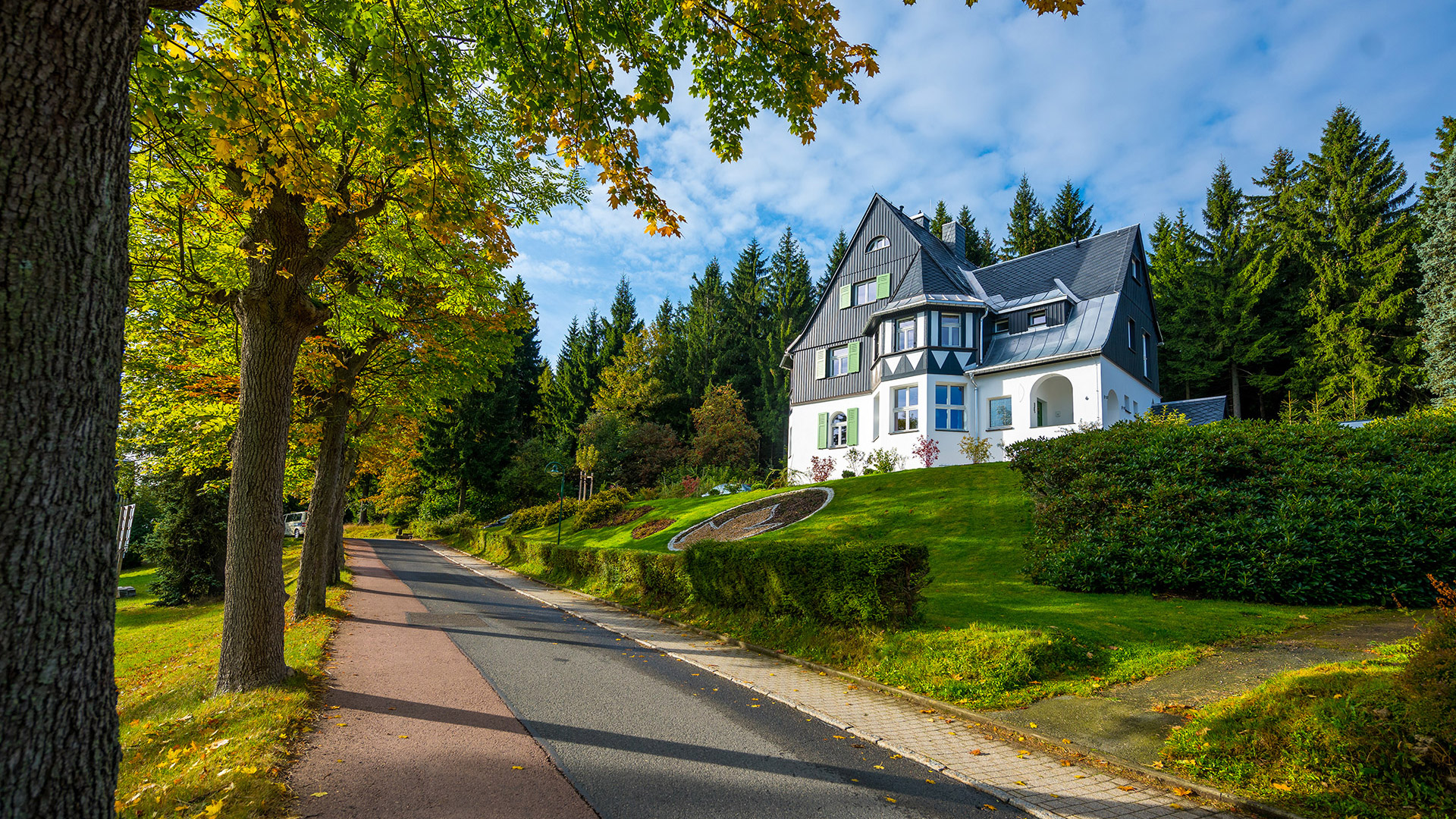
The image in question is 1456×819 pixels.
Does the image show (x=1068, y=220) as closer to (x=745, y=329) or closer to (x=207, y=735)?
(x=745, y=329)

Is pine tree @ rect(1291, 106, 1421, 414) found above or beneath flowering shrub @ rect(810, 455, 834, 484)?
above

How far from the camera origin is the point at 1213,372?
116ft

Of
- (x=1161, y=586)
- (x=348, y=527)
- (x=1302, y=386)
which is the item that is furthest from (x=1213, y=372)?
(x=348, y=527)

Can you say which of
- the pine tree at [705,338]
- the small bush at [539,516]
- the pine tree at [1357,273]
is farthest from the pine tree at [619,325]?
the pine tree at [1357,273]

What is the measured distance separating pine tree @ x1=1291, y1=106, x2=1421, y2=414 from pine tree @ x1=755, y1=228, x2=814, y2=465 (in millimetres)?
26735

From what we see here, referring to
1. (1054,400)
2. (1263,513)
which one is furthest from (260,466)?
(1054,400)

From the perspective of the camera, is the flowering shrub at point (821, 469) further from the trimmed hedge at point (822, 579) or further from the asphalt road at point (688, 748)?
the asphalt road at point (688, 748)

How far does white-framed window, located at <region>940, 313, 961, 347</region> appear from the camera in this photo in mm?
26531

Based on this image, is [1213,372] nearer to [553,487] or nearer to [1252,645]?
[1252,645]

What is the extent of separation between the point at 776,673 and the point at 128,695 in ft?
27.3

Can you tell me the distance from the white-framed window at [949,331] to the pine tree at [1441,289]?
15474mm

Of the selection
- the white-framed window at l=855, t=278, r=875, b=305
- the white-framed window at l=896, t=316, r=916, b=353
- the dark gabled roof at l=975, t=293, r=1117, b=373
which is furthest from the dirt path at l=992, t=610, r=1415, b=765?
the white-framed window at l=855, t=278, r=875, b=305

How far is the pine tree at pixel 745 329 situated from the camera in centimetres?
5275

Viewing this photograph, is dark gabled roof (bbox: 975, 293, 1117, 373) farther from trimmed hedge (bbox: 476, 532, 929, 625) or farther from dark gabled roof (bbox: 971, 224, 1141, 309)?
trimmed hedge (bbox: 476, 532, 929, 625)
